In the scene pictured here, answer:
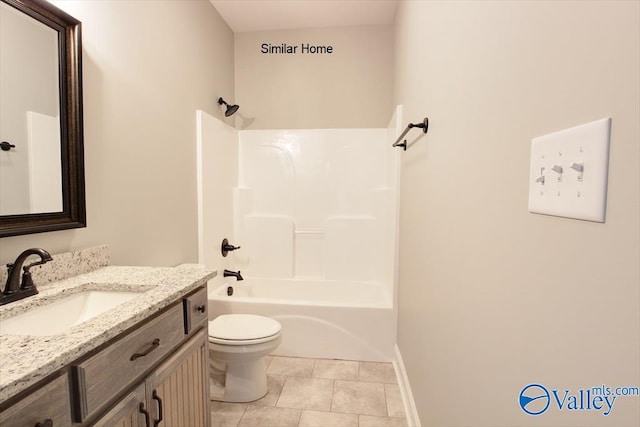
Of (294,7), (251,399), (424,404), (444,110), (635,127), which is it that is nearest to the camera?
(635,127)

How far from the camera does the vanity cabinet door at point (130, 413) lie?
0.85 m

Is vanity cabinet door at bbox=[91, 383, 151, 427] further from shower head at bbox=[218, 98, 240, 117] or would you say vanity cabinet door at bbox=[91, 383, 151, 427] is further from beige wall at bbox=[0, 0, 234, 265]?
shower head at bbox=[218, 98, 240, 117]

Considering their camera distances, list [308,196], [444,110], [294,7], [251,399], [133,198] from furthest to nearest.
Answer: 1. [308,196]
2. [294,7]
3. [251,399]
4. [133,198]
5. [444,110]

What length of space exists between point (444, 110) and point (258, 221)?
226 cm

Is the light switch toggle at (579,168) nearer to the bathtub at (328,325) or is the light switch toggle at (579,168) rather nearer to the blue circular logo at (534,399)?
the blue circular logo at (534,399)

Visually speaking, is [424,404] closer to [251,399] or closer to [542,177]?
[251,399]

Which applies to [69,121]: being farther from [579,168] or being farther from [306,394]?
[306,394]

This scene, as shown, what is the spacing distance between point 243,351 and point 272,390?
44 cm

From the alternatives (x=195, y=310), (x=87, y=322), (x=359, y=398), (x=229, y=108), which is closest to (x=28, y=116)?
(x=87, y=322)

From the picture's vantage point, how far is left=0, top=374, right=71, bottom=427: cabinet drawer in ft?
1.97

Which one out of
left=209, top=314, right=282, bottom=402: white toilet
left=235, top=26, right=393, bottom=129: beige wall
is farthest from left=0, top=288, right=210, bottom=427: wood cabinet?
left=235, top=26, right=393, bottom=129: beige wall

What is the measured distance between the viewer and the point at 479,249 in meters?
0.83

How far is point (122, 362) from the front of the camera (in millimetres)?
891

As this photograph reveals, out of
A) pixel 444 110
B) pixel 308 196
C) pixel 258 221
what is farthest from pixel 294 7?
pixel 444 110
